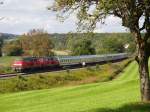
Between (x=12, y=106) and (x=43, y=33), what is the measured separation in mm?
102998

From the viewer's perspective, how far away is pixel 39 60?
7350 centimetres

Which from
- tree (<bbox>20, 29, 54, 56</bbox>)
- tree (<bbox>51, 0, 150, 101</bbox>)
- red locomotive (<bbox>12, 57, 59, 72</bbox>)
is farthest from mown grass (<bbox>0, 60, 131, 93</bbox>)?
tree (<bbox>20, 29, 54, 56</bbox>)

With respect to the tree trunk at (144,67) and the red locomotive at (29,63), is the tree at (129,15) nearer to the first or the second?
the tree trunk at (144,67)

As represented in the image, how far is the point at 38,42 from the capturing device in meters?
132

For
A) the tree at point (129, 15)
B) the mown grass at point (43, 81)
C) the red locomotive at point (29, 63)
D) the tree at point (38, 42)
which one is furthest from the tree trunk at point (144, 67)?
the tree at point (38, 42)

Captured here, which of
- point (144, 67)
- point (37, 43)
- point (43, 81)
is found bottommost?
point (43, 81)

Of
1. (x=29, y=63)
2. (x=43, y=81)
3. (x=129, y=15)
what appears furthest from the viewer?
(x=29, y=63)

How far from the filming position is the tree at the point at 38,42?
131 metres

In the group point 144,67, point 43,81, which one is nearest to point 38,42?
point 43,81

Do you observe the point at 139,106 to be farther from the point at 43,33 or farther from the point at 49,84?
the point at 43,33

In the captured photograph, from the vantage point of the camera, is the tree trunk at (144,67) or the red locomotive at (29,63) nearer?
the tree trunk at (144,67)

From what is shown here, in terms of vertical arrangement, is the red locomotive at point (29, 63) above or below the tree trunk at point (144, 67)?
below

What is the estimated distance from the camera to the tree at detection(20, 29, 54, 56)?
130750 mm

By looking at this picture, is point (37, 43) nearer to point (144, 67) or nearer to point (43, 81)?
point (43, 81)
